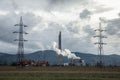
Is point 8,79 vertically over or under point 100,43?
under

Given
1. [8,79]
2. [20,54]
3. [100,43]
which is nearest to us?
[8,79]

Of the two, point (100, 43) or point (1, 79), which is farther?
point (100, 43)

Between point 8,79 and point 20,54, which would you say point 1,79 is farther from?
point 20,54

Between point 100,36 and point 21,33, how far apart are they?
43.6m

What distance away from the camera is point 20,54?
12531 centimetres

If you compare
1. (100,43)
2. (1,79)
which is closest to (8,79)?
(1,79)

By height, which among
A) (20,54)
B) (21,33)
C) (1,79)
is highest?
(21,33)

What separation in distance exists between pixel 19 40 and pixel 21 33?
3987 millimetres

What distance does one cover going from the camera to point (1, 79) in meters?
65.7

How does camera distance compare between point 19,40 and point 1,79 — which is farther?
point 19,40

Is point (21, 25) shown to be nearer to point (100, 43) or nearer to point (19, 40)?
point (19, 40)

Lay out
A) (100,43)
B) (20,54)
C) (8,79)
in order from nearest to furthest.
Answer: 1. (8,79)
2. (20,54)
3. (100,43)

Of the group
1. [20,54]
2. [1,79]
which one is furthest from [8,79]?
[20,54]

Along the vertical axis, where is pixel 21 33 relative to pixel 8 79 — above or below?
above
